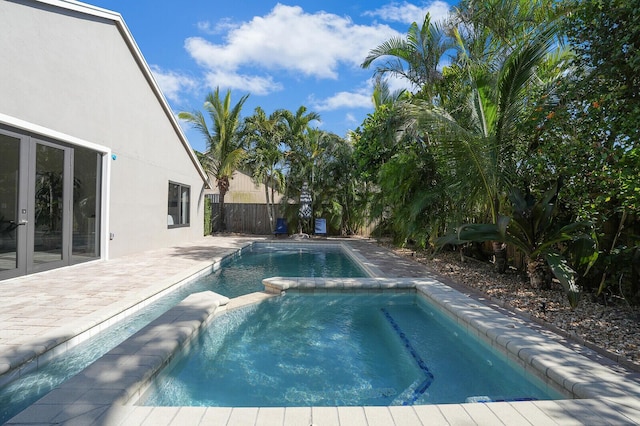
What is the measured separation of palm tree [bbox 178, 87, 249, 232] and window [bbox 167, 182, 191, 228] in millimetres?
3896

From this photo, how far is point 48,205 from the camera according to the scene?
22.0 feet

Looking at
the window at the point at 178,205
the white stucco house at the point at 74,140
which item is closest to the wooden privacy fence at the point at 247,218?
the window at the point at 178,205

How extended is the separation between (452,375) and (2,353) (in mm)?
4068

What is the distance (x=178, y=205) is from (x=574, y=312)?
478 inches

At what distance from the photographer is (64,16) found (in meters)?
7.07

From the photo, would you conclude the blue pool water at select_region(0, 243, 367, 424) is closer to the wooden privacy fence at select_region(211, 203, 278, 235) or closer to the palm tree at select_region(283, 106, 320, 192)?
the palm tree at select_region(283, 106, 320, 192)

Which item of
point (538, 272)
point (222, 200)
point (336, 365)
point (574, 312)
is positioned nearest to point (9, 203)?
point (336, 365)

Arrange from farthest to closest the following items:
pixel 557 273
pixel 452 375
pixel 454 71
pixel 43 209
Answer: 1. pixel 454 71
2. pixel 43 209
3. pixel 557 273
4. pixel 452 375

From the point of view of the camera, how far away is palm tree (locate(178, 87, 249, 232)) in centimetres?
1736

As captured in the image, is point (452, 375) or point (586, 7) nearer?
point (452, 375)

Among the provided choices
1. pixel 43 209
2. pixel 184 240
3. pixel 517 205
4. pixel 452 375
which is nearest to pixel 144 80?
pixel 43 209

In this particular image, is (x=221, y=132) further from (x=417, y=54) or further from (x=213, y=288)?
(x=213, y=288)

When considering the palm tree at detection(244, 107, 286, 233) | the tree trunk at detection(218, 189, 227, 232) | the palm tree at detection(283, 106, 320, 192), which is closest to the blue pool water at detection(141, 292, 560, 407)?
the palm tree at detection(244, 107, 286, 233)

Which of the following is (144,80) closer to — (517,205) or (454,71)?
(454,71)
